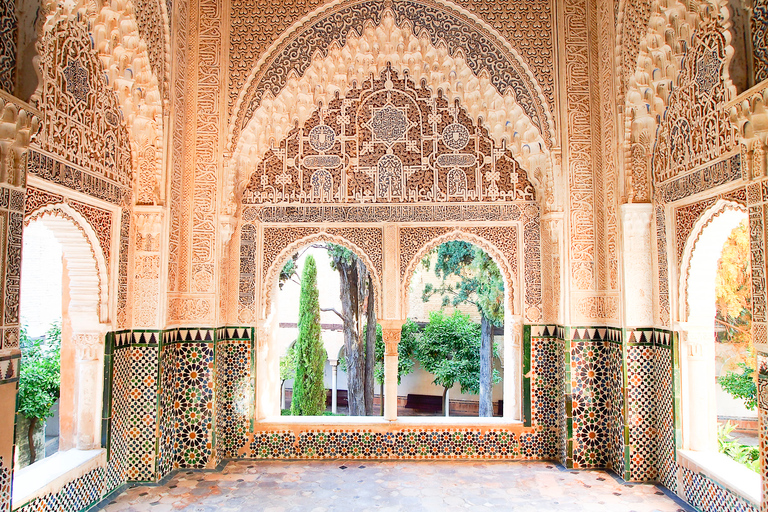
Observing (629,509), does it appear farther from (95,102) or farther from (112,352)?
(95,102)

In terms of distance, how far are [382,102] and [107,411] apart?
12.8 feet

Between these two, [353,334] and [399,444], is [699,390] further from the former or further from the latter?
[353,334]

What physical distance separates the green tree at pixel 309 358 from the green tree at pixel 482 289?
2.70 m

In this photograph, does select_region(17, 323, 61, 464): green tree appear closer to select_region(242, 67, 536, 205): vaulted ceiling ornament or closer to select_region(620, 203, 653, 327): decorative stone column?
select_region(242, 67, 536, 205): vaulted ceiling ornament

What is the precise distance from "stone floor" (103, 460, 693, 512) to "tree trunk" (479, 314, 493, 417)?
5622 millimetres

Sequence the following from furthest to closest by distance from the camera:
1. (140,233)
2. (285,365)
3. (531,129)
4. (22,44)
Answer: (285,365)
(531,129)
(140,233)
(22,44)

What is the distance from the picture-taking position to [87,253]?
13.8 ft

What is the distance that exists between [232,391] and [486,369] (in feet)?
21.8

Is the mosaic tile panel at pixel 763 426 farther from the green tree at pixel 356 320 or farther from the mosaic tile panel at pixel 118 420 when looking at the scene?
the green tree at pixel 356 320

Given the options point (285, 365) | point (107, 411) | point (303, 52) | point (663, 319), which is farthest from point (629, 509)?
point (285, 365)

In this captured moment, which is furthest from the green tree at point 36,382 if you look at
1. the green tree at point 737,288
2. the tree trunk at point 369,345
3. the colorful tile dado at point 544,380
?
the green tree at point 737,288

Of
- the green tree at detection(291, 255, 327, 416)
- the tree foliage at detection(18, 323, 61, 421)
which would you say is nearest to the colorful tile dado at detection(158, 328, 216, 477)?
the tree foliage at detection(18, 323, 61, 421)

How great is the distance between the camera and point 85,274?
4270 mm

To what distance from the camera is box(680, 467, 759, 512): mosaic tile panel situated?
3476 mm
